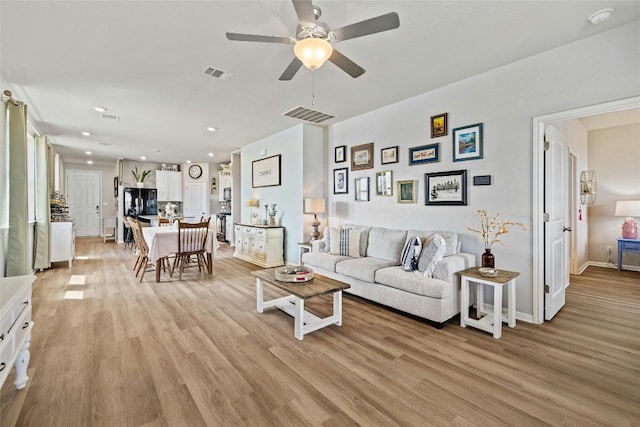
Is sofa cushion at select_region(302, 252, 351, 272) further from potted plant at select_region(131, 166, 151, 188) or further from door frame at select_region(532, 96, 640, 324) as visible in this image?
potted plant at select_region(131, 166, 151, 188)

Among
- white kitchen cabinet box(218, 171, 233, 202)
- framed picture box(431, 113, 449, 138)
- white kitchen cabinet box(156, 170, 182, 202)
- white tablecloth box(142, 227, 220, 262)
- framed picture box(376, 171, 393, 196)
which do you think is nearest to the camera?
framed picture box(431, 113, 449, 138)

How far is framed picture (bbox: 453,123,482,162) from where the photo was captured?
10.8ft

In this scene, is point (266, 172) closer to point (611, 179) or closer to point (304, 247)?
point (304, 247)

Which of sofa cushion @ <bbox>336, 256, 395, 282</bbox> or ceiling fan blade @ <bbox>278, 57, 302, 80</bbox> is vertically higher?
ceiling fan blade @ <bbox>278, 57, 302, 80</bbox>

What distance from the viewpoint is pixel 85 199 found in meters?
10.0

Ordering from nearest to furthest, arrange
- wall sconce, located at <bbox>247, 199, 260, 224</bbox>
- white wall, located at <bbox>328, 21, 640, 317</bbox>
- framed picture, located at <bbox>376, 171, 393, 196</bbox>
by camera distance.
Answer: white wall, located at <bbox>328, 21, 640, 317</bbox>, framed picture, located at <bbox>376, 171, 393, 196</bbox>, wall sconce, located at <bbox>247, 199, 260, 224</bbox>

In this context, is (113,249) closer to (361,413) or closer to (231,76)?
(231,76)

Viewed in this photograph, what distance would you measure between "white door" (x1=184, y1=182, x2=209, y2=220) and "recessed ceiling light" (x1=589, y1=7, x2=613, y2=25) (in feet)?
32.4

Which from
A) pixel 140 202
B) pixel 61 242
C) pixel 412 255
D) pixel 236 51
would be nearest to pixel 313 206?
pixel 412 255

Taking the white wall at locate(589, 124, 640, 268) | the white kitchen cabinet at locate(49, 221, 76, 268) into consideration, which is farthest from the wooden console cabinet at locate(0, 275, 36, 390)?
the white wall at locate(589, 124, 640, 268)

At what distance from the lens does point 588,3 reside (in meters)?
2.12

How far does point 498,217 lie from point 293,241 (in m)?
3.45

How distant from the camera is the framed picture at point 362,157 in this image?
4.56 m

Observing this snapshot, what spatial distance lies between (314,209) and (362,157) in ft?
3.89
